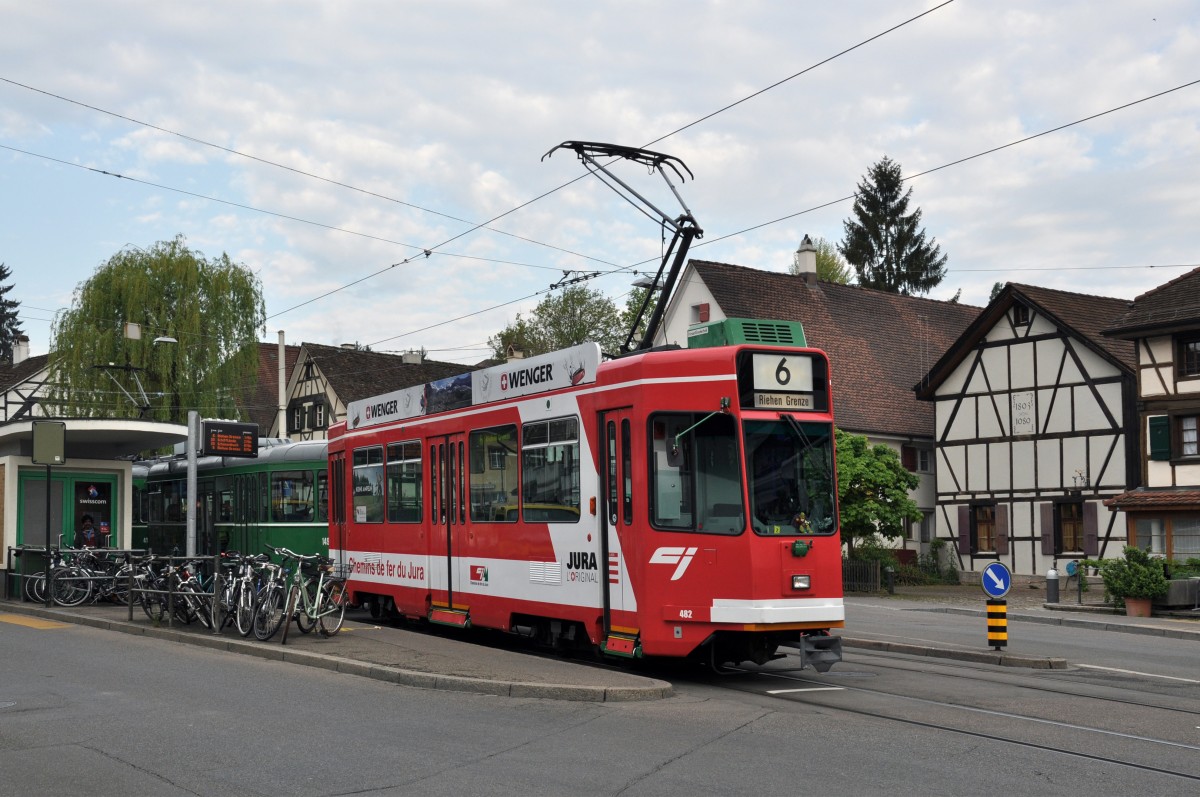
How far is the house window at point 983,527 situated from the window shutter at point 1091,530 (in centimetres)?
347

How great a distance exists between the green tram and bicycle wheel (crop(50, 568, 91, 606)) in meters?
2.38

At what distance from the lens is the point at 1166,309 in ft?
114

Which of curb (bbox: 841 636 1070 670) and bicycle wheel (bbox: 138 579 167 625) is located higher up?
bicycle wheel (bbox: 138 579 167 625)

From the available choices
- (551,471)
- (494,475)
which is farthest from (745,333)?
(494,475)

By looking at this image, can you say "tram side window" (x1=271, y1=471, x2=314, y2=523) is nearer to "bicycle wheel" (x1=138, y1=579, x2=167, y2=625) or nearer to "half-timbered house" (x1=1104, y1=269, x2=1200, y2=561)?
"bicycle wheel" (x1=138, y1=579, x2=167, y2=625)

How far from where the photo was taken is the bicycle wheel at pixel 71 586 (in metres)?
22.1

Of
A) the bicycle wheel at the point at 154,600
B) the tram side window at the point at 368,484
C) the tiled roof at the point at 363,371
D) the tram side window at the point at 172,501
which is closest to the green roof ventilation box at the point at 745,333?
the tram side window at the point at 368,484

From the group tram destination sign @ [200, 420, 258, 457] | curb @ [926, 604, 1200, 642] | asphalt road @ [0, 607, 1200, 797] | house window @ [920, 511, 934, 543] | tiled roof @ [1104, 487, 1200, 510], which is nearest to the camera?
asphalt road @ [0, 607, 1200, 797]

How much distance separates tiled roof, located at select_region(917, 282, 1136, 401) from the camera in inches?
1521

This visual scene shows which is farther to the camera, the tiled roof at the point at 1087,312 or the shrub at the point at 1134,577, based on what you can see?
the tiled roof at the point at 1087,312

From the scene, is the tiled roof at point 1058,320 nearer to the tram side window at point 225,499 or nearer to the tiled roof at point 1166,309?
the tiled roof at point 1166,309

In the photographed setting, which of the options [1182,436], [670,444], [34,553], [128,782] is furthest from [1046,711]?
[1182,436]

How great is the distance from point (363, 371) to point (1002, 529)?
32.8 meters

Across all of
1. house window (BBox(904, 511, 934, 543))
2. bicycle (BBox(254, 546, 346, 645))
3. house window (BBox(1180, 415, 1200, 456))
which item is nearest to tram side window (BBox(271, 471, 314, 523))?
bicycle (BBox(254, 546, 346, 645))
